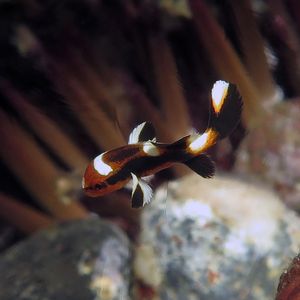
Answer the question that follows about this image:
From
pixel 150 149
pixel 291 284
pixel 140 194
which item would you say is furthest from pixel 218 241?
pixel 150 149

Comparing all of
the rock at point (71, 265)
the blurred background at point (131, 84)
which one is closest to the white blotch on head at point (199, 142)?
the blurred background at point (131, 84)

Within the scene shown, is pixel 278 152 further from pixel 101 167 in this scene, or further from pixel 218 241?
pixel 101 167

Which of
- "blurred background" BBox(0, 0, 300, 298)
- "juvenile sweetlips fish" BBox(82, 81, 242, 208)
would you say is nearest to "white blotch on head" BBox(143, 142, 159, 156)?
"juvenile sweetlips fish" BBox(82, 81, 242, 208)

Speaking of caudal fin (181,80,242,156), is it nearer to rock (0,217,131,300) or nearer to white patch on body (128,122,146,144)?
white patch on body (128,122,146,144)

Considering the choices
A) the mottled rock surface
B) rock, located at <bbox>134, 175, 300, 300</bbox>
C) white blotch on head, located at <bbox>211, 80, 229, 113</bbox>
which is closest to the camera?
white blotch on head, located at <bbox>211, 80, 229, 113</bbox>

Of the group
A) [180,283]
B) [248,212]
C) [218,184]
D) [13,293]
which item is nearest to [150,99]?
[218,184]
